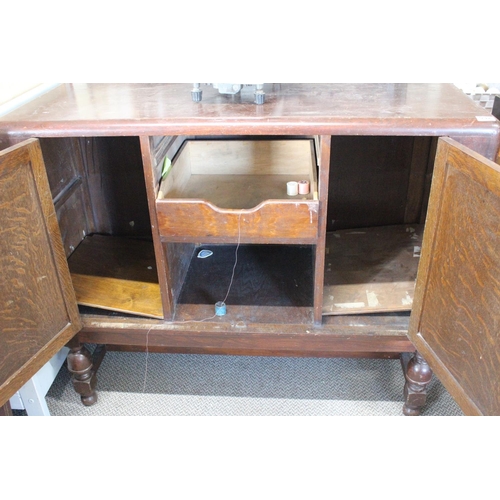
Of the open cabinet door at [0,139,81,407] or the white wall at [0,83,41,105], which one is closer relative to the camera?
the open cabinet door at [0,139,81,407]

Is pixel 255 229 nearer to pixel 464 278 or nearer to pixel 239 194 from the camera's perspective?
pixel 239 194

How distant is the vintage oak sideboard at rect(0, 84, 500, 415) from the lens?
910 mm

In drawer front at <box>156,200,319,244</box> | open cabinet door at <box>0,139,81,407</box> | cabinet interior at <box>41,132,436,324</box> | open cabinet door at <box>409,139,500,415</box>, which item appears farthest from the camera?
cabinet interior at <box>41,132,436,324</box>

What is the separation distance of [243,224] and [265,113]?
24 cm

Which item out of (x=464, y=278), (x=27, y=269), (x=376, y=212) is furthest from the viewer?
(x=376, y=212)

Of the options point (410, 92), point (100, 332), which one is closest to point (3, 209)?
point (100, 332)

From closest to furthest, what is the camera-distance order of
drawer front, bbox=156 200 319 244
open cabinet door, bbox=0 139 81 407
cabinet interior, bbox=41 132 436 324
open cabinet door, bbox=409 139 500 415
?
open cabinet door, bbox=409 139 500 415, open cabinet door, bbox=0 139 81 407, drawer front, bbox=156 200 319 244, cabinet interior, bbox=41 132 436 324

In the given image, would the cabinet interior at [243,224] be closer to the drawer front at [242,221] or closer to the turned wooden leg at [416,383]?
the drawer front at [242,221]

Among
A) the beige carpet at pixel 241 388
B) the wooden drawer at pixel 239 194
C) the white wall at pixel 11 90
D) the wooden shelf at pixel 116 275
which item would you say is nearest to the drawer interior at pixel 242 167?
the wooden drawer at pixel 239 194

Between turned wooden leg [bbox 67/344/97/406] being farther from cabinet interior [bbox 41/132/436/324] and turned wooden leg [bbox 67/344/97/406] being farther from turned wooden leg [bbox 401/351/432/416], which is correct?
turned wooden leg [bbox 401/351/432/416]

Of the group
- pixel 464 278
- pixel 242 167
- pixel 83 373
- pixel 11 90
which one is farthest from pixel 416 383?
pixel 11 90

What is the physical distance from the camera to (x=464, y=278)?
2.84ft

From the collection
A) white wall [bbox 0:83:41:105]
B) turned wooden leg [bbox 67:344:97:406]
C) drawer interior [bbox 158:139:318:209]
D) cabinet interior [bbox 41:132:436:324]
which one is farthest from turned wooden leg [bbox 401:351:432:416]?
white wall [bbox 0:83:41:105]

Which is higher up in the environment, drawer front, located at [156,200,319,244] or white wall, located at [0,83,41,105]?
white wall, located at [0,83,41,105]
